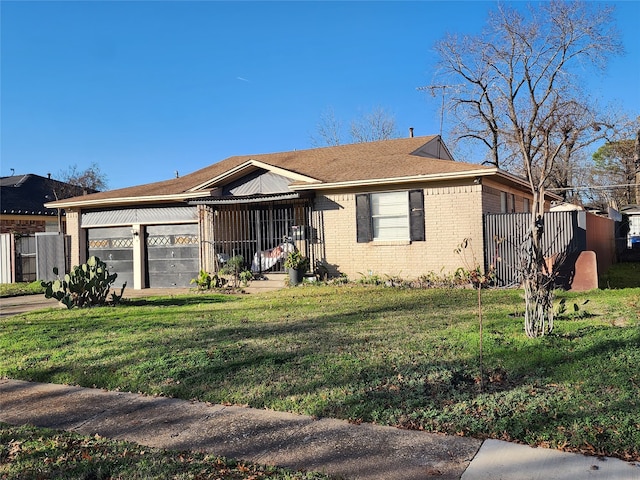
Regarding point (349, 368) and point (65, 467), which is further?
point (349, 368)

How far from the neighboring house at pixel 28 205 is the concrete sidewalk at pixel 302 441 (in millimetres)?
19673

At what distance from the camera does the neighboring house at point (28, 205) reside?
2592 cm

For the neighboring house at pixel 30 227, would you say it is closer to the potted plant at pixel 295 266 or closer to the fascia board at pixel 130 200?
the fascia board at pixel 130 200

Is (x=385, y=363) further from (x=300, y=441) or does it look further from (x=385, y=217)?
(x=385, y=217)

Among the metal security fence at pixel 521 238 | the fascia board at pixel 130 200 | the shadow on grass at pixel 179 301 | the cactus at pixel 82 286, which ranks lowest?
the shadow on grass at pixel 179 301

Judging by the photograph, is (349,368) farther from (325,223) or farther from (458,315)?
(325,223)

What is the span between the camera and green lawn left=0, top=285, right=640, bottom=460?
4.36m

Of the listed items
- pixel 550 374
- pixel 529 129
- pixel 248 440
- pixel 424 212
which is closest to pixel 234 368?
pixel 248 440

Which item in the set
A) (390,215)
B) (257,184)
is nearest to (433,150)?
(390,215)

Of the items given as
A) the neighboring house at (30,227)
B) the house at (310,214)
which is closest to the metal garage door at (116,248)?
the house at (310,214)

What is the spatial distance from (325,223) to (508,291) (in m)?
5.36

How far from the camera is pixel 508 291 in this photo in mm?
12305

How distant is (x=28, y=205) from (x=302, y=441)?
28595mm

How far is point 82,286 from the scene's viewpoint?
36.7 feet
